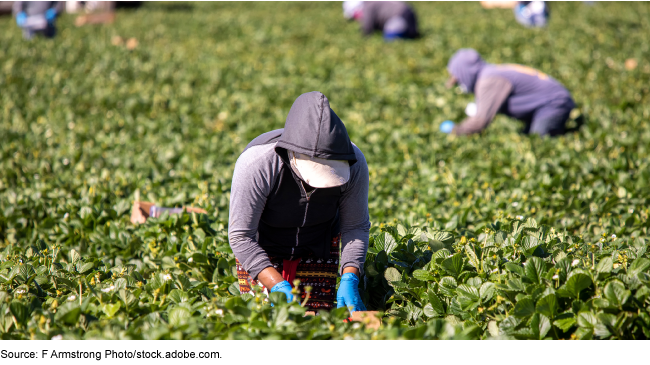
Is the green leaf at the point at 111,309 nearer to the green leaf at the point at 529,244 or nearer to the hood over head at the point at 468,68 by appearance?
the green leaf at the point at 529,244

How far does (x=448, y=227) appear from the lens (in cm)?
370

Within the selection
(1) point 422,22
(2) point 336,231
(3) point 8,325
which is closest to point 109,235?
(3) point 8,325

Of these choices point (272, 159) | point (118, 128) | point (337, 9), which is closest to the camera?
point (272, 159)

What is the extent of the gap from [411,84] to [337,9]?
9.12 m

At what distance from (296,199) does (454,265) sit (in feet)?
2.89

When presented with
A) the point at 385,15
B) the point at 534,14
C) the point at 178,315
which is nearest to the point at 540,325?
the point at 178,315

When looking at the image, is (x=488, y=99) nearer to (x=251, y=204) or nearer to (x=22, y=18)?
(x=251, y=204)

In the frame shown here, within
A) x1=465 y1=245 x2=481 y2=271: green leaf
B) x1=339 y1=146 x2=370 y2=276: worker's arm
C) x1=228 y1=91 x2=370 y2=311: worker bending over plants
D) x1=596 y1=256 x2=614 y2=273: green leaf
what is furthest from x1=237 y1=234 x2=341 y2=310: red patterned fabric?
x1=596 y1=256 x2=614 y2=273: green leaf

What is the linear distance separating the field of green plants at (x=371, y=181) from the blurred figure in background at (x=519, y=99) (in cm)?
33

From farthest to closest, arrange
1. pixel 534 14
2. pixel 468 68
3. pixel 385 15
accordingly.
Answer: pixel 534 14 < pixel 385 15 < pixel 468 68

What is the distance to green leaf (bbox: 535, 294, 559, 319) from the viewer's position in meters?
2.28

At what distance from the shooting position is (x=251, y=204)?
2.51 metres

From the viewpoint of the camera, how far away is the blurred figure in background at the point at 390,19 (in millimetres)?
12164

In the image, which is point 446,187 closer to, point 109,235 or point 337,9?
point 109,235
